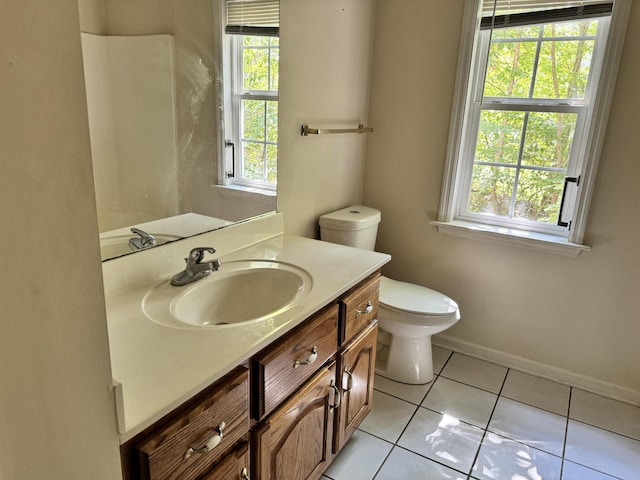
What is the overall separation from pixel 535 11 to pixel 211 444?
230cm

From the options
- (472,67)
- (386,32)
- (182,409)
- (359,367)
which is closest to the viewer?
(182,409)

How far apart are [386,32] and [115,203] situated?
1.83 m

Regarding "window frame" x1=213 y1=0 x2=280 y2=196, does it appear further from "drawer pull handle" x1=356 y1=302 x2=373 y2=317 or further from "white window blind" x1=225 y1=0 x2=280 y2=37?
"drawer pull handle" x1=356 y1=302 x2=373 y2=317

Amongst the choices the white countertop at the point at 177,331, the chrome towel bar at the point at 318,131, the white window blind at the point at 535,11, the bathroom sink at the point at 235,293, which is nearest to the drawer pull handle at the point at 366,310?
the white countertop at the point at 177,331

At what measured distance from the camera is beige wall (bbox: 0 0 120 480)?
537 millimetres

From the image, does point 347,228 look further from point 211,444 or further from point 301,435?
point 211,444

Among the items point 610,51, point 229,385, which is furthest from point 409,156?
point 229,385

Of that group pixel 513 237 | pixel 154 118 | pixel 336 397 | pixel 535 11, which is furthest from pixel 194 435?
pixel 535 11

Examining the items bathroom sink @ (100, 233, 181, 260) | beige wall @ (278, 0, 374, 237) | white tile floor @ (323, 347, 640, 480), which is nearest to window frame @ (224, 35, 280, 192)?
beige wall @ (278, 0, 374, 237)

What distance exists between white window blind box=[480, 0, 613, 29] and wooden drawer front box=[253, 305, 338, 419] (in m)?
1.71

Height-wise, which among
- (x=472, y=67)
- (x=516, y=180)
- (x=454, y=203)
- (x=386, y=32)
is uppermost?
(x=386, y=32)

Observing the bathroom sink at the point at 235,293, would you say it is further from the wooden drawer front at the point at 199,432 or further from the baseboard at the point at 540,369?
the baseboard at the point at 540,369

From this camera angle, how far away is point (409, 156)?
2578mm

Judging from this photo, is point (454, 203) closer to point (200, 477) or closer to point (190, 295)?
point (190, 295)
